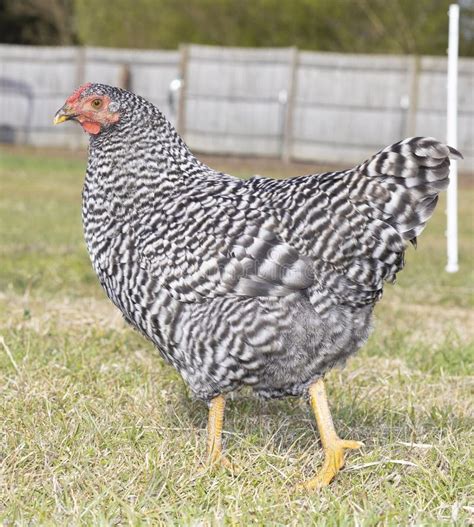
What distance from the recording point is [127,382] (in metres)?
4.57

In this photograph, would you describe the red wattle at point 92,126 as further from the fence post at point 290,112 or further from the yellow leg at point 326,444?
the fence post at point 290,112

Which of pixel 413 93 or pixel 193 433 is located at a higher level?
pixel 413 93

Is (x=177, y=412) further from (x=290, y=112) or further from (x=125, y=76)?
(x=125, y=76)

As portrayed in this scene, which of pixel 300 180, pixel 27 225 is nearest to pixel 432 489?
pixel 300 180

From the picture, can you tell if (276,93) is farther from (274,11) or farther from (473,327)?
(473,327)

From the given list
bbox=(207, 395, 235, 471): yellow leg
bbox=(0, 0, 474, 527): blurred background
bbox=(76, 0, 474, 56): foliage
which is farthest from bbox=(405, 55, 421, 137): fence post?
bbox=(207, 395, 235, 471): yellow leg

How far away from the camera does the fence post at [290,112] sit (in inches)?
763

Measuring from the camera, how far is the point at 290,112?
770 inches

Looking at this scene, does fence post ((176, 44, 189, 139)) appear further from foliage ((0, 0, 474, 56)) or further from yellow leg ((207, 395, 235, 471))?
yellow leg ((207, 395, 235, 471))

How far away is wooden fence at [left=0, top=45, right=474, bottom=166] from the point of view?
18.5 m

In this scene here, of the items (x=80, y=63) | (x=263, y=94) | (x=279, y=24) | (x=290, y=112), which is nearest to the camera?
(x=290, y=112)

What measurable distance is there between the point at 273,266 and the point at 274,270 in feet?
0.05

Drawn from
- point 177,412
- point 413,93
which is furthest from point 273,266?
point 413,93

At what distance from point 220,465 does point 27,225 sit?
7899 mm
